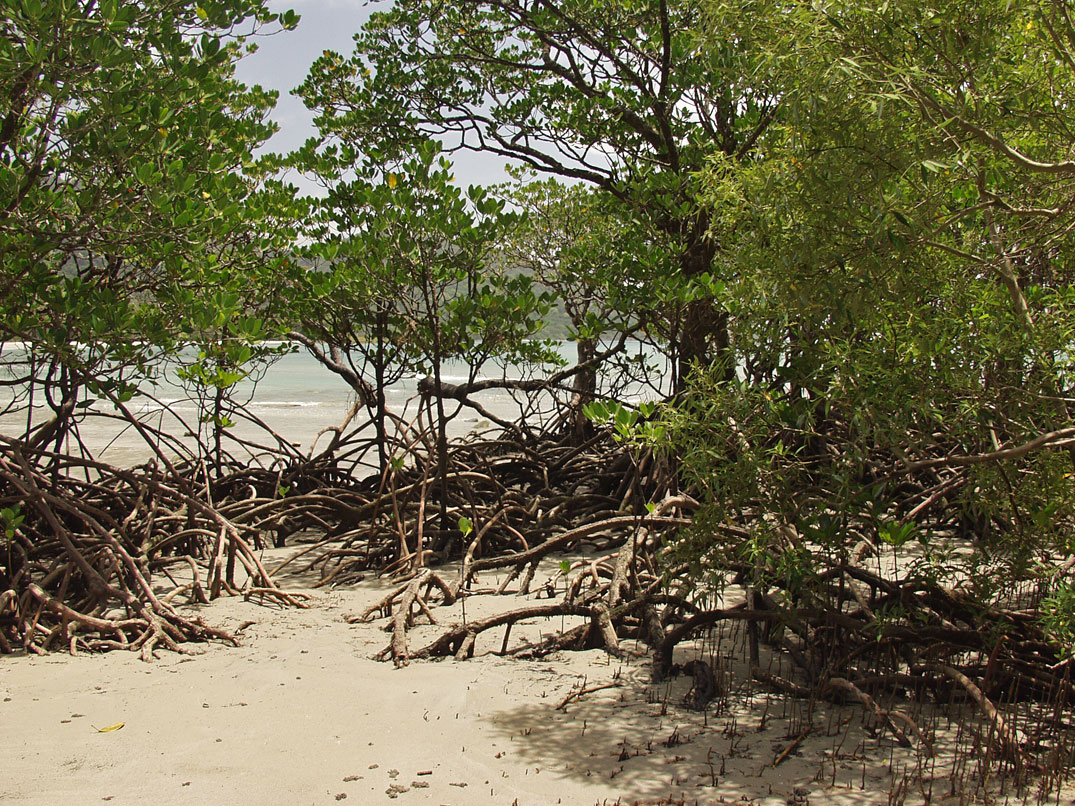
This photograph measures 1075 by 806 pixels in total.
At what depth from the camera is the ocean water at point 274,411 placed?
8.55m

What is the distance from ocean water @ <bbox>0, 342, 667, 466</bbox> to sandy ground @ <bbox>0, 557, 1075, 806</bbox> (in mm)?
2253

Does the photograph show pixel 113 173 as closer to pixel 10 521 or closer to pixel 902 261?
pixel 10 521

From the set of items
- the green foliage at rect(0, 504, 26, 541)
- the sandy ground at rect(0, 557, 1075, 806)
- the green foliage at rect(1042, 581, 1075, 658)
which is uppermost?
the green foliage at rect(0, 504, 26, 541)

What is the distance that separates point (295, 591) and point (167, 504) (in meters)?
1.59

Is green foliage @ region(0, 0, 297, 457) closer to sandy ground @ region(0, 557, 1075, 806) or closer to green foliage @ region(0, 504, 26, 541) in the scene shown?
green foliage @ region(0, 504, 26, 541)

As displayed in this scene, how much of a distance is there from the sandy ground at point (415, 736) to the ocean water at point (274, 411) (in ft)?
7.39

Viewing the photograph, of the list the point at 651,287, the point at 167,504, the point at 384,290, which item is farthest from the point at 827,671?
the point at 167,504

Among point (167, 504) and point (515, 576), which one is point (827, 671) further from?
point (167, 504)

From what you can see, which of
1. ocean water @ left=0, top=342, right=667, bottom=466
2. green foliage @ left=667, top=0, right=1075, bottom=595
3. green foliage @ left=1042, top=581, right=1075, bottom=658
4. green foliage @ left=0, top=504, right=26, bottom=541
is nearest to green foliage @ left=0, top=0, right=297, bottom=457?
green foliage @ left=0, top=504, right=26, bottom=541

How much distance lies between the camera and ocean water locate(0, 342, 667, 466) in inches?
336

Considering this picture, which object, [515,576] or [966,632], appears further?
[515,576]

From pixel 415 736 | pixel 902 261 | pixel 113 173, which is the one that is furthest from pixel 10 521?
pixel 902 261

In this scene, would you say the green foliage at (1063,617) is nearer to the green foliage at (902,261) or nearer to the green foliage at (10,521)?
the green foliage at (902,261)

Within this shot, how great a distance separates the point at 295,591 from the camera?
18.1ft
